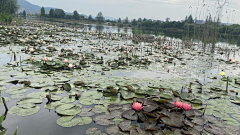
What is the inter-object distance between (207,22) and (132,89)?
10.4 meters

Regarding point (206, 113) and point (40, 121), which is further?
point (206, 113)

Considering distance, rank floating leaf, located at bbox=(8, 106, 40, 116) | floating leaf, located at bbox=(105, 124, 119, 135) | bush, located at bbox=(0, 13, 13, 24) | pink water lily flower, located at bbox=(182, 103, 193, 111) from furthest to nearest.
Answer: bush, located at bbox=(0, 13, 13, 24) < pink water lily flower, located at bbox=(182, 103, 193, 111) < floating leaf, located at bbox=(8, 106, 40, 116) < floating leaf, located at bbox=(105, 124, 119, 135)

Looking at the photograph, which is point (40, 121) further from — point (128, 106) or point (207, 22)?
point (207, 22)

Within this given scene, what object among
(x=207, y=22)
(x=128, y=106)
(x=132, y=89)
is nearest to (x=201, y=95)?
(x=132, y=89)

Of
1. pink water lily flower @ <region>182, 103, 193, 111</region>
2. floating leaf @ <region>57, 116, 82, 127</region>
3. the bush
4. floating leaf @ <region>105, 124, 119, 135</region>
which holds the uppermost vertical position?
the bush

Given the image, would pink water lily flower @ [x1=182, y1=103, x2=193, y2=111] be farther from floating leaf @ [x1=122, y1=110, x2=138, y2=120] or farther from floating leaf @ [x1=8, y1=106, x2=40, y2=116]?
floating leaf @ [x1=8, y1=106, x2=40, y2=116]

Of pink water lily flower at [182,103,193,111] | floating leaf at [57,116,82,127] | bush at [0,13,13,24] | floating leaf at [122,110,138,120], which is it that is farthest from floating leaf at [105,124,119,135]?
bush at [0,13,13,24]

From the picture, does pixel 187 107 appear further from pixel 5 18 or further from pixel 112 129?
pixel 5 18

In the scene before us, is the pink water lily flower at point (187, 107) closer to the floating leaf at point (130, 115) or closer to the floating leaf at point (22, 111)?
the floating leaf at point (130, 115)

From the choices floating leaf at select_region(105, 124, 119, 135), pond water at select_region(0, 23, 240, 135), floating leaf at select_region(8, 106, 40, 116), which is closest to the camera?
floating leaf at select_region(105, 124, 119, 135)

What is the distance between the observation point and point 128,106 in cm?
231

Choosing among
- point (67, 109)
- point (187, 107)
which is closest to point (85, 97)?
point (67, 109)

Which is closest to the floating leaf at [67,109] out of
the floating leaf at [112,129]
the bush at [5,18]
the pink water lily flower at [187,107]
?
the floating leaf at [112,129]

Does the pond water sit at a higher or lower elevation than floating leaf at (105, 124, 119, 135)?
higher
